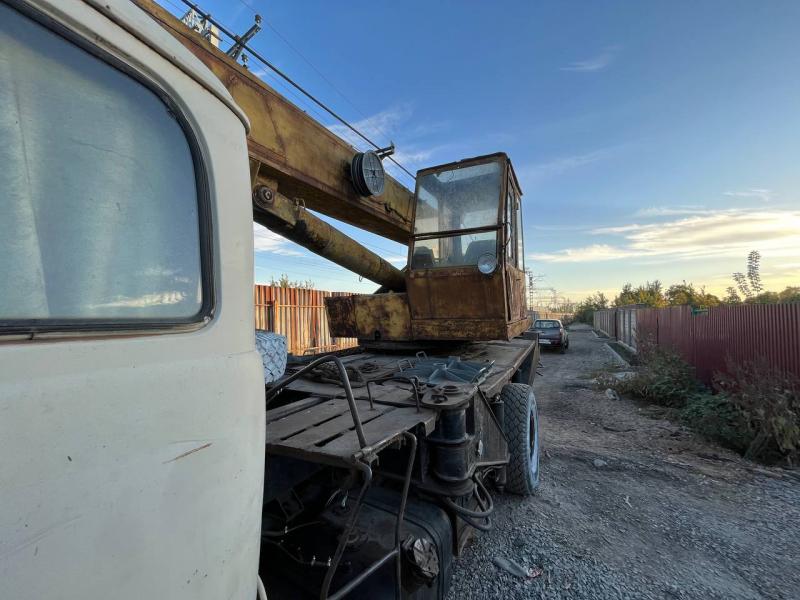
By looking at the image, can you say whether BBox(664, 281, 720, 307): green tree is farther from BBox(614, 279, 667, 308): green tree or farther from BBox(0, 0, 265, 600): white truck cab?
BBox(0, 0, 265, 600): white truck cab

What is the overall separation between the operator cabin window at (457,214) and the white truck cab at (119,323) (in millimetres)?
3012

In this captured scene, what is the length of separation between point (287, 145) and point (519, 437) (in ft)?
9.92

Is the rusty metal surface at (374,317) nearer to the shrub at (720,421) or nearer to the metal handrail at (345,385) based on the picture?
the metal handrail at (345,385)

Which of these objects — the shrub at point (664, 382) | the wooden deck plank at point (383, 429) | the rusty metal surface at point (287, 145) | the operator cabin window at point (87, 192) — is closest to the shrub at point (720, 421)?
the shrub at point (664, 382)

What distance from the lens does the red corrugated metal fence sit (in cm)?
1048

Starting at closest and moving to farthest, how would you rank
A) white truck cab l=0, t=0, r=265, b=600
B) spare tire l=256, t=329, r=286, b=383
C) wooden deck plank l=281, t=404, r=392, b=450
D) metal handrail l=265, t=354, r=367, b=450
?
white truck cab l=0, t=0, r=265, b=600 → metal handrail l=265, t=354, r=367, b=450 → wooden deck plank l=281, t=404, r=392, b=450 → spare tire l=256, t=329, r=286, b=383

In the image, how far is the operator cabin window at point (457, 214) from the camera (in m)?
3.91

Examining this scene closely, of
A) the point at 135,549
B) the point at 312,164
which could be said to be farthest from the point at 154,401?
the point at 312,164

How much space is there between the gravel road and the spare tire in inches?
74.6

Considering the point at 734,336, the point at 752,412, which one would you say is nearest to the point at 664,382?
the point at 734,336

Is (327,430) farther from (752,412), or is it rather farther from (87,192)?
(752,412)

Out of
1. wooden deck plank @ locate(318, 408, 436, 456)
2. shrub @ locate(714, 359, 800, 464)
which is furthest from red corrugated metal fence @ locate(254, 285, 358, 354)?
shrub @ locate(714, 359, 800, 464)

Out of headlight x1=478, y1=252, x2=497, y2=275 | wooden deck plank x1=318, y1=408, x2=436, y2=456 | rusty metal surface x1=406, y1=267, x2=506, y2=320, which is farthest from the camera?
rusty metal surface x1=406, y1=267, x2=506, y2=320

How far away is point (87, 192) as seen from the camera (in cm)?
83
